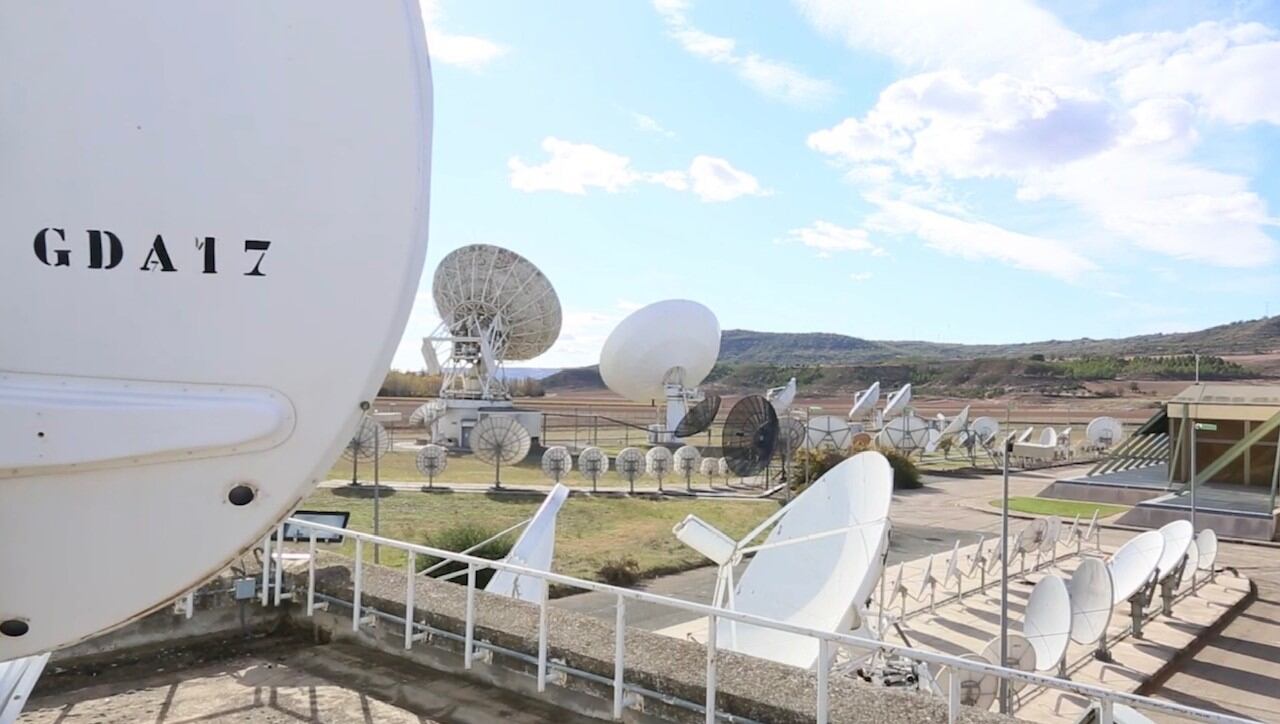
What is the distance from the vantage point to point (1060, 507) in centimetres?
2750

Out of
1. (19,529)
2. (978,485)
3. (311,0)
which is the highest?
(311,0)

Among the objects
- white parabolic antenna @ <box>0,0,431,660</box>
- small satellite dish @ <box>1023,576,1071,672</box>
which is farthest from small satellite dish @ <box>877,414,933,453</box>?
white parabolic antenna @ <box>0,0,431,660</box>

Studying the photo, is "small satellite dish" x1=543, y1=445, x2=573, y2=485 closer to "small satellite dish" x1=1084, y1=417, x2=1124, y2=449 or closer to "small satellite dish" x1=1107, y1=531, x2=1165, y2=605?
"small satellite dish" x1=1107, y1=531, x2=1165, y2=605

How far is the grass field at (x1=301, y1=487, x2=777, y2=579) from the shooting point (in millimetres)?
17922

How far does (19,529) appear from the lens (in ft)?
9.73

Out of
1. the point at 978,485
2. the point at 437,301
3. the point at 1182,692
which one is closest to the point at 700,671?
the point at 1182,692

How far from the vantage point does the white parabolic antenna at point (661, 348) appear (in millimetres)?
48594

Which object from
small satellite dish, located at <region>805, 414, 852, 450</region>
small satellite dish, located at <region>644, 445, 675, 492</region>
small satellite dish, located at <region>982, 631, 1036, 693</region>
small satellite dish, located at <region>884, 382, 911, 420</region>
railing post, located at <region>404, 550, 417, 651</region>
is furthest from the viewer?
small satellite dish, located at <region>884, 382, 911, 420</region>

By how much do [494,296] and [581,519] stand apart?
23337 mm

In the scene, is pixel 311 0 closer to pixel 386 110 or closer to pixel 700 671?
pixel 386 110

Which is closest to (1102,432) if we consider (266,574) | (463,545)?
(463,545)

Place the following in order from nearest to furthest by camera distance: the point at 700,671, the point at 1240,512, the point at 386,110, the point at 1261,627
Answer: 1. the point at 386,110
2. the point at 700,671
3. the point at 1261,627
4. the point at 1240,512

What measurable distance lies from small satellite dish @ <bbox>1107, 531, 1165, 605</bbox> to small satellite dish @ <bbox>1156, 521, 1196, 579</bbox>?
0.15 meters

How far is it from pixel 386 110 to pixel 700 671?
4088mm
